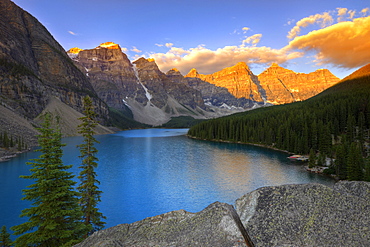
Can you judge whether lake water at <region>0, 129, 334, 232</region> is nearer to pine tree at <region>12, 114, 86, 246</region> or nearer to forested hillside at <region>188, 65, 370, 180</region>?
forested hillside at <region>188, 65, 370, 180</region>

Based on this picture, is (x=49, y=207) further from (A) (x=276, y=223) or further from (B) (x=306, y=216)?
(B) (x=306, y=216)

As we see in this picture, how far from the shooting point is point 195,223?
636cm

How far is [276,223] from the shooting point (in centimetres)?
563

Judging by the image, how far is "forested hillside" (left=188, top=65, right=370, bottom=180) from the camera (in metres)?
49.7

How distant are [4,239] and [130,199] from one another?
2318cm

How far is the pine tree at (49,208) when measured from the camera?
1395cm

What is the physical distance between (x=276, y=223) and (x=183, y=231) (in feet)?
8.52

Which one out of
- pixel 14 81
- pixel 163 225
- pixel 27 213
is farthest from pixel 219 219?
pixel 14 81

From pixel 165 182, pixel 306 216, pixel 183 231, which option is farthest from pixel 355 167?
pixel 183 231

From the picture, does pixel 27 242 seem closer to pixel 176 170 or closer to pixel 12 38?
pixel 176 170

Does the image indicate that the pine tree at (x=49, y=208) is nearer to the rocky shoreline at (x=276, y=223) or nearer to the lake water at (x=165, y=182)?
the rocky shoreline at (x=276, y=223)

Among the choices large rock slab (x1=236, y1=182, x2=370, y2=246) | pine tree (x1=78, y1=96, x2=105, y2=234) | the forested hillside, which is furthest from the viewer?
the forested hillside

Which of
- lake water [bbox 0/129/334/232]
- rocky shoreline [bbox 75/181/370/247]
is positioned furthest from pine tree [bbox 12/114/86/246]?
lake water [bbox 0/129/334/232]

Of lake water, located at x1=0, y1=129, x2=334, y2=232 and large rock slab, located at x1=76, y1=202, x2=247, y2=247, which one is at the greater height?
large rock slab, located at x1=76, y1=202, x2=247, y2=247
